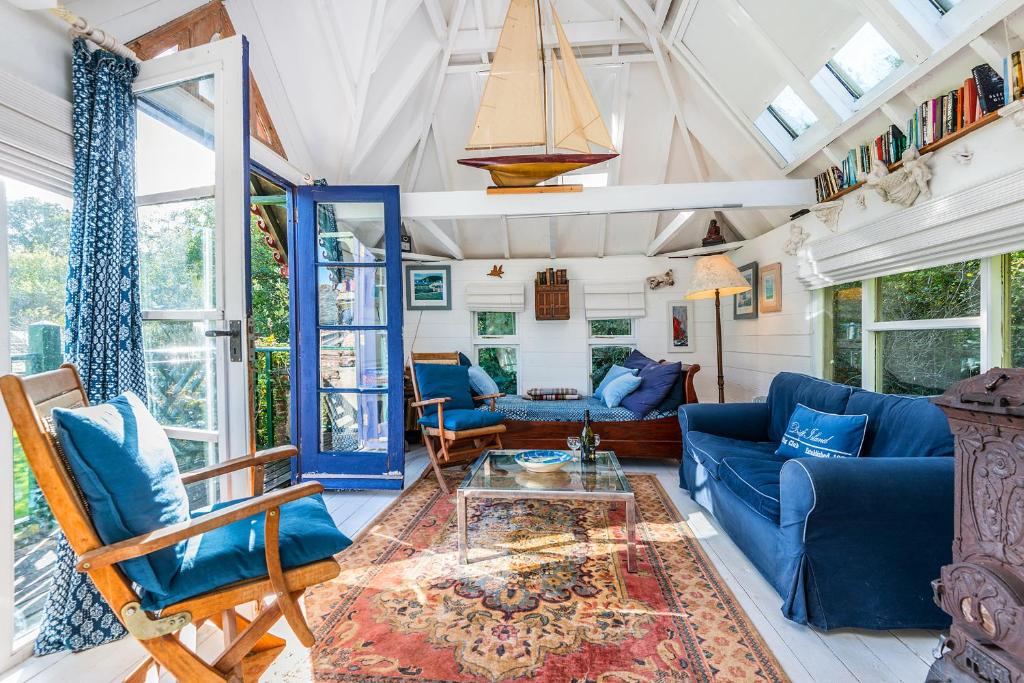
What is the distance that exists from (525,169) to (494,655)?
7.78 feet

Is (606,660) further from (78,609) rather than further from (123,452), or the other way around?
(78,609)

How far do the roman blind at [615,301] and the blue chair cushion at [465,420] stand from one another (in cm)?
227

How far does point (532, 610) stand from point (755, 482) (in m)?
1.14

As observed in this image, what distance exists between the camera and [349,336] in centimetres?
358

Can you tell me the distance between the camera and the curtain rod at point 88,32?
1659mm

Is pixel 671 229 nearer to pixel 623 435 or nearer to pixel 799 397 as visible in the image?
pixel 623 435

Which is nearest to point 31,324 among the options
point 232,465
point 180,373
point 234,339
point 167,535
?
point 180,373

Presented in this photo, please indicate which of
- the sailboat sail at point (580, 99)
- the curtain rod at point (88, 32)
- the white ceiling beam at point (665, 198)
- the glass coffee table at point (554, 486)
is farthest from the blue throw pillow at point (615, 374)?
the curtain rod at point (88, 32)

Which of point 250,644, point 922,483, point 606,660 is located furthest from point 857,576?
point 250,644

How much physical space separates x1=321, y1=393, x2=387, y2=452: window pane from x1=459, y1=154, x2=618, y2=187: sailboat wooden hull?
1814mm

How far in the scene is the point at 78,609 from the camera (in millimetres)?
1694

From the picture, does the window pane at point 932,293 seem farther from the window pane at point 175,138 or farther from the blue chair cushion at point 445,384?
the window pane at point 175,138

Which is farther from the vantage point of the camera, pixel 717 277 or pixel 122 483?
pixel 717 277

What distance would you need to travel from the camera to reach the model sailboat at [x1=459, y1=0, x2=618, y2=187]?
263cm
